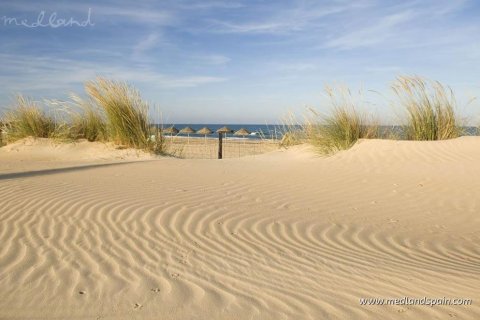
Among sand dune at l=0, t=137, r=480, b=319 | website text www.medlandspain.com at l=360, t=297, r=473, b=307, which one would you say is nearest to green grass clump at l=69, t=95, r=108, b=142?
sand dune at l=0, t=137, r=480, b=319

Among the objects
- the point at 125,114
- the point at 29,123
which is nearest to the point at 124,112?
the point at 125,114

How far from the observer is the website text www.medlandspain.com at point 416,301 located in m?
2.33

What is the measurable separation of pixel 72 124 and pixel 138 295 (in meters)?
11.3

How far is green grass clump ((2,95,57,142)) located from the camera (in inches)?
509

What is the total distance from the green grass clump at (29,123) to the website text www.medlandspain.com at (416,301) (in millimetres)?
12248

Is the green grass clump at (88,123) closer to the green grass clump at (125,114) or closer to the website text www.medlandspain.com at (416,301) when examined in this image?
the green grass clump at (125,114)

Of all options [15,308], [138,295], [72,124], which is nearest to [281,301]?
[138,295]

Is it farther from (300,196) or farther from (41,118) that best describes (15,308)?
(41,118)

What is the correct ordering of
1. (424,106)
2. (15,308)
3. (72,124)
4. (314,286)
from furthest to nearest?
(72,124) → (424,106) → (314,286) → (15,308)

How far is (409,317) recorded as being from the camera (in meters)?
2.20

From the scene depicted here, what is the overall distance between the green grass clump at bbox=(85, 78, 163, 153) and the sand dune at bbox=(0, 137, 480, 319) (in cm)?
387

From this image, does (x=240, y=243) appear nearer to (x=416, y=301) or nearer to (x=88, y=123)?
(x=416, y=301)

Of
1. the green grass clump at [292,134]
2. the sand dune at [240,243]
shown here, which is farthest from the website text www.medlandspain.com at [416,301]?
the green grass clump at [292,134]

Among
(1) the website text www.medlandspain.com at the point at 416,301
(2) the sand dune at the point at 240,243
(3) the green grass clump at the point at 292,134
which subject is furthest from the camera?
(3) the green grass clump at the point at 292,134
